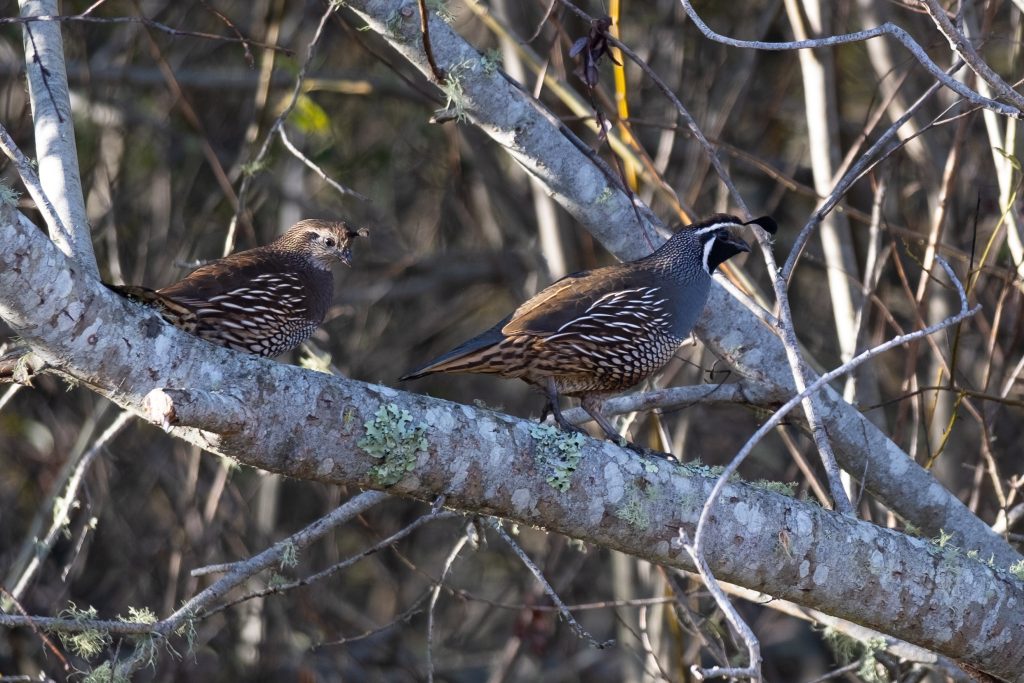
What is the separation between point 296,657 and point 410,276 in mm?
2724

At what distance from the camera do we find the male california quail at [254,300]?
13.6 ft

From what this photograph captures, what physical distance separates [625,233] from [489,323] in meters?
Result: 4.76

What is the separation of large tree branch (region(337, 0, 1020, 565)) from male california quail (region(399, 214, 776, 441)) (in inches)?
5.6

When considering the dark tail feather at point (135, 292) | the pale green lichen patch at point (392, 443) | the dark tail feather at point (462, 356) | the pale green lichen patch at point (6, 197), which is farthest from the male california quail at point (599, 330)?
the pale green lichen patch at point (6, 197)

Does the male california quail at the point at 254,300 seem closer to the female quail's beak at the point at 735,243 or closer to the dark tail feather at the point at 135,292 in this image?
the dark tail feather at the point at 135,292

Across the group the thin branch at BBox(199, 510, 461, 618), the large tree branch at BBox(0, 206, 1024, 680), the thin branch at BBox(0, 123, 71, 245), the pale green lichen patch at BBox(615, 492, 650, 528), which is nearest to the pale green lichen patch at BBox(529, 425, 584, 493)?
the large tree branch at BBox(0, 206, 1024, 680)

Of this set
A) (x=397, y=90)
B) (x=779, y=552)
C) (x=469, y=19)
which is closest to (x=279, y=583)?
(x=779, y=552)

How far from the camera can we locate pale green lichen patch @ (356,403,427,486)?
290 cm

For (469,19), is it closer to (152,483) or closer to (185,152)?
(185,152)

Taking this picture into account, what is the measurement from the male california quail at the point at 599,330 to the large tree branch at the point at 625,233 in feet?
0.47

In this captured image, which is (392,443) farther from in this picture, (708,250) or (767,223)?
(708,250)

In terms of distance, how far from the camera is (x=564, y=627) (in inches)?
323

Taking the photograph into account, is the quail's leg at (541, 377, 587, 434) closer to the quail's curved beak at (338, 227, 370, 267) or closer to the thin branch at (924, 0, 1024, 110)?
the quail's curved beak at (338, 227, 370, 267)

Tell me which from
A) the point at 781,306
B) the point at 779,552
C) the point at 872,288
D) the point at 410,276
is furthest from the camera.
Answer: the point at 410,276
